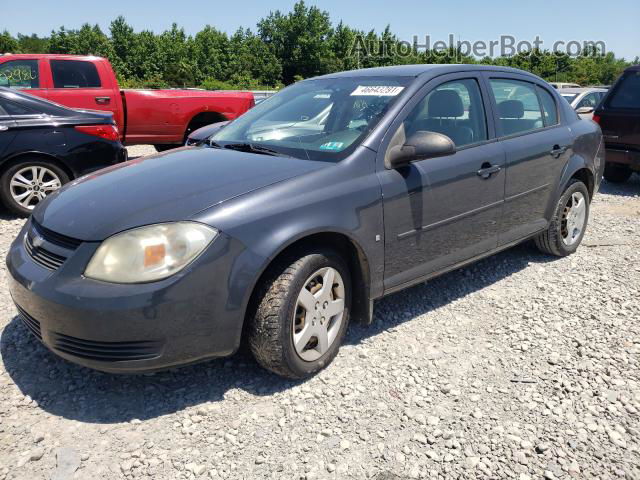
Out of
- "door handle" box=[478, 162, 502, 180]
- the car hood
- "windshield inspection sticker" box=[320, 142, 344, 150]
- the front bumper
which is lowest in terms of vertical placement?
the front bumper

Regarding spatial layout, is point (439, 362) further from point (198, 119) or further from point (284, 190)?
point (198, 119)

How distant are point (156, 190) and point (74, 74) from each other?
22.5ft

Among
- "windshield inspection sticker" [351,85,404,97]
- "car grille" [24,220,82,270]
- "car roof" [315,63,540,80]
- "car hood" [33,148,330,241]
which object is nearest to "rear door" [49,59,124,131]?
"car roof" [315,63,540,80]

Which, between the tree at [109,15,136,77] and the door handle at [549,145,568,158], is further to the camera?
the tree at [109,15,136,77]

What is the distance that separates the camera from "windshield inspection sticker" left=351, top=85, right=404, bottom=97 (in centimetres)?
337

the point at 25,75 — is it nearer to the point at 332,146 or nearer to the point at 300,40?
the point at 332,146

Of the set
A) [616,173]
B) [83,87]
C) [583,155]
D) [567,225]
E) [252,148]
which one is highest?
[83,87]

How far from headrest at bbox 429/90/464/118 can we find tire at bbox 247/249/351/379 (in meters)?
1.25

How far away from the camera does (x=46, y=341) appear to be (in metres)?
2.57

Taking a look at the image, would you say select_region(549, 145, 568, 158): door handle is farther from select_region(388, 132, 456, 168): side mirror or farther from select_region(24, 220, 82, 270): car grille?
select_region(24, 220, 82, 270): car grille

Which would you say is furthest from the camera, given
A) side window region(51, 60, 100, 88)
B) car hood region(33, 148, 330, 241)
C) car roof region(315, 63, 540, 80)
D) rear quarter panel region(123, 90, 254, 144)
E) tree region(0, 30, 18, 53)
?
tree region(0, 30, 18, 53)

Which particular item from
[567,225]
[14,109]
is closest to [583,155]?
[567,225]

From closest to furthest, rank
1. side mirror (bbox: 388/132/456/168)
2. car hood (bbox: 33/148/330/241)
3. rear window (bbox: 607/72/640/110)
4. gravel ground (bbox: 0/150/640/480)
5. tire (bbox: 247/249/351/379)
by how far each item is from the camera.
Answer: gravel ground (bbox: 0/150/640/480) → car hood (bbox: 33/148/330/241) → tire (bbox: 247/249/351/379) → side mirror (bbox: 388/132/456/168) → rear window (bbox: 607/72/640/110)

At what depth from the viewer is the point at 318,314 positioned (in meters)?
2.89
